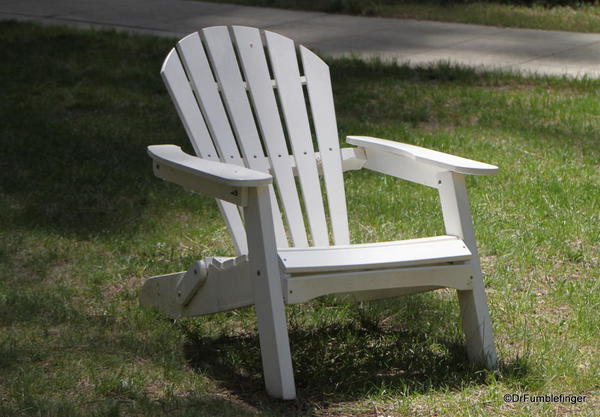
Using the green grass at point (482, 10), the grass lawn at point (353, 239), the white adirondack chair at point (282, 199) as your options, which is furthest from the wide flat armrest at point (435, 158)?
the green grass at point (482, 10)

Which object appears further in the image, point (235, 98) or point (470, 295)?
point (235, 98)

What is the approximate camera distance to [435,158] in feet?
10.8

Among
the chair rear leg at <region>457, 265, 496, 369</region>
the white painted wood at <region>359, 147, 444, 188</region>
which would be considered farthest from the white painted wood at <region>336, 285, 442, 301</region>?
the white painted wood at <region>359, 147, 444, 188</region>

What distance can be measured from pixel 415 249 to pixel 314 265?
0.40 metres

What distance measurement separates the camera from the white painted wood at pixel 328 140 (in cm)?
381

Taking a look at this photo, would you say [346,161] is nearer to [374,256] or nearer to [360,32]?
[374,256]

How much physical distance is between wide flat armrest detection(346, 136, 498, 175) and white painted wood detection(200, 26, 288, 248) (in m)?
0.39

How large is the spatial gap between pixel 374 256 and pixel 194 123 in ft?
3.19

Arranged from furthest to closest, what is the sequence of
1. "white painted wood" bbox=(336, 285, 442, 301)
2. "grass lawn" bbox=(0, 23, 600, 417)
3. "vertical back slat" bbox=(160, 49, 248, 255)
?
"vertical back slat" bbox=(160, 49, 248, 255) < "white painted wood" bbox=(336, 285, 442, 301) < "grass lawn" bbox=(0, 23, 600, 417)

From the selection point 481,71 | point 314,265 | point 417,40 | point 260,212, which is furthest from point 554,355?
point 417,40

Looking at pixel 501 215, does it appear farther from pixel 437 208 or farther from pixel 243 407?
pixel 243 407

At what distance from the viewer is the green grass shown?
29.6 ft

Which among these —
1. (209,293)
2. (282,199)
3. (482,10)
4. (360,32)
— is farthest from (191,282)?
(482,10)

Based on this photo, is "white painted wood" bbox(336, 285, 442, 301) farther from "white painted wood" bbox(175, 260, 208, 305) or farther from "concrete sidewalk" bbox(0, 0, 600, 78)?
"concrete sidewalk" bbox(0, 0, 600, 78)
